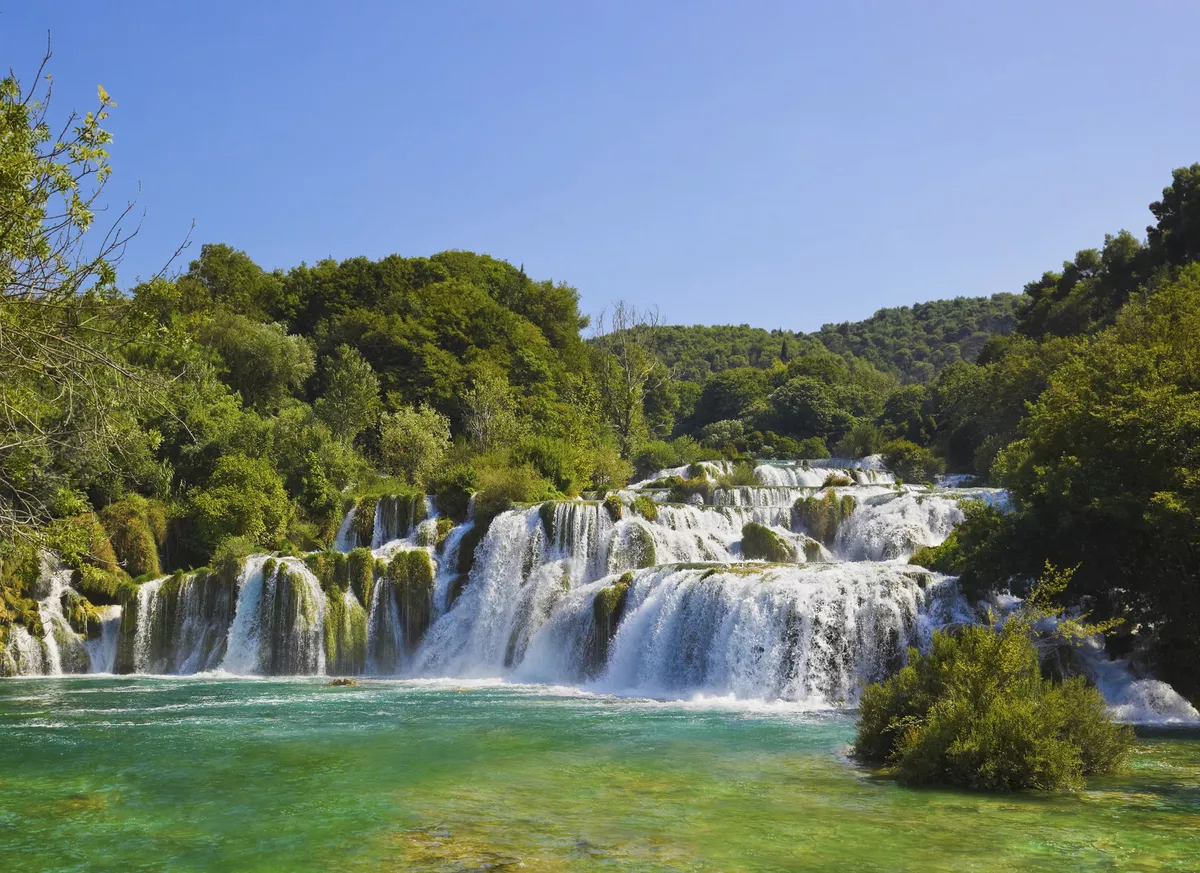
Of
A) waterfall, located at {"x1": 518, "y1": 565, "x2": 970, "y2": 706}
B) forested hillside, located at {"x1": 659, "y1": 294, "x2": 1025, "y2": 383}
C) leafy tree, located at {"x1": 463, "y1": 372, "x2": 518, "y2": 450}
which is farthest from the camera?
forested hillside, located at {"x1": 659, "y1": 294, "x2": 1025, "y2": 383}

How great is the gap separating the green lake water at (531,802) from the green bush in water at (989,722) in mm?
438

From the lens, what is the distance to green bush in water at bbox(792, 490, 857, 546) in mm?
34000

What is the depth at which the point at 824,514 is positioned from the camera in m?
34.1

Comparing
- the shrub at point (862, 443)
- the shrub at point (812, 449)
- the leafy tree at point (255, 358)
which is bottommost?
the shrub at point (862, 443)

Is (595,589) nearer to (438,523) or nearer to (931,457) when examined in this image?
(438,523)

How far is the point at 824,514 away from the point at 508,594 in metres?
10.8

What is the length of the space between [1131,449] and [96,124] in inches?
698

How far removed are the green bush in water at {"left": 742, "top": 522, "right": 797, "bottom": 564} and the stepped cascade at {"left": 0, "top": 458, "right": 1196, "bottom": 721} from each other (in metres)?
0.05

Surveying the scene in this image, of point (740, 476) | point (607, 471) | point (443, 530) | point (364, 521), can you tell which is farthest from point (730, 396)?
point (443, 530)

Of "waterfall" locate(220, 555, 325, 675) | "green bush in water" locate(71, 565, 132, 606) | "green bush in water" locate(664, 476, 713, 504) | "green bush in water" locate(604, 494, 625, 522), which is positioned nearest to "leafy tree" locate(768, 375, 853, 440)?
"green bush in water" locate(664, 476, 713, 504)

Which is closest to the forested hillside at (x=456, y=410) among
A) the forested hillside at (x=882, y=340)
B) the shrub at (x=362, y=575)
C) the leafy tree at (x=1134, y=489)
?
the leafy tree at (x=1134, y=489)

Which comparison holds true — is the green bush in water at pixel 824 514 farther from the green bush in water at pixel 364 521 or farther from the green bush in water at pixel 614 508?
the green bush in water at pixel 364 521

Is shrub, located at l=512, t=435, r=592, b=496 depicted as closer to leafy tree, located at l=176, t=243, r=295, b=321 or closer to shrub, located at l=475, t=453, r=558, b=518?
shrub, located at l=475, t=453, r=558, b=518

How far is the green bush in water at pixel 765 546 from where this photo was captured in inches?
1240
